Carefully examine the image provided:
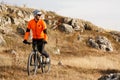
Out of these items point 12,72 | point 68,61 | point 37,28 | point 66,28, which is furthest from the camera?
point 66,28

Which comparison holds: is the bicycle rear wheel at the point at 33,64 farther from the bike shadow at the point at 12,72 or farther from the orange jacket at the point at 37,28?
the orange jacket at the point at 37,28

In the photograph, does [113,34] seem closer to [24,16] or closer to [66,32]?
[66,32]

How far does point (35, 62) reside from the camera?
15.9 metres

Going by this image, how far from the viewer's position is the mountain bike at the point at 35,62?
15.6 m

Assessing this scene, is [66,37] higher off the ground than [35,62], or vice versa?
[35,62]

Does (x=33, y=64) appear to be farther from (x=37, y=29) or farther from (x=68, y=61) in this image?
(x=68, y=61)

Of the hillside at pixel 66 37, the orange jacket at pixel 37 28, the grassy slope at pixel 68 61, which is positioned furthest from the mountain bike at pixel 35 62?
the hillside at pixel 66 37

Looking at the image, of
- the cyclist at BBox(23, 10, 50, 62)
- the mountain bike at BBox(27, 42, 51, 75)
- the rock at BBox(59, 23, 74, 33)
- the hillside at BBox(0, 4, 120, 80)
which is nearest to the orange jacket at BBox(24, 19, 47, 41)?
the cyclist at BBox(23, 10, 50, 62)

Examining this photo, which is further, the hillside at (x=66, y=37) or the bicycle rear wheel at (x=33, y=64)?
the hillside at (x=66, y=37)

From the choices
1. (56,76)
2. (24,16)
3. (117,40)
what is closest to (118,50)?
(117,40)

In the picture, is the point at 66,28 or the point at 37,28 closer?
the point at 37,28

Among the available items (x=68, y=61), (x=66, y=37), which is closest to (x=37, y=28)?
(x=68, y=61)

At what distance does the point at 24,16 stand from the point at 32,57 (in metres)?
38.0

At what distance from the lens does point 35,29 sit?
51.7ft
